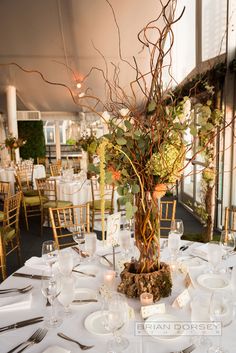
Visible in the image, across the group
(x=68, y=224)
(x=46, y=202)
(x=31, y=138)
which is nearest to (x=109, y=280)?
(x=68, y=224)

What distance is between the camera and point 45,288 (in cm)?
133

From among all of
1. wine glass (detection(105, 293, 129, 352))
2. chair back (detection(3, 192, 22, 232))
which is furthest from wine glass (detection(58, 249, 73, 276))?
chair back (detection(3, 192, 22, 232))

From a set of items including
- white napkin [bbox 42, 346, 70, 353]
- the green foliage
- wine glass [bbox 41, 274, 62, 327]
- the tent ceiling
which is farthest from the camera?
the green foliage

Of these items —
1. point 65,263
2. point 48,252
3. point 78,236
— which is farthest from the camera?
point 78,236

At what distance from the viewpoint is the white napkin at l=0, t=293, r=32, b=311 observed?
4.65ft

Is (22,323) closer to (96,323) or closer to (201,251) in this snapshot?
(96,323)

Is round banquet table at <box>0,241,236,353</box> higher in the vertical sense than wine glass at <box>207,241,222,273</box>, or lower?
lower

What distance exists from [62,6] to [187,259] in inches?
181

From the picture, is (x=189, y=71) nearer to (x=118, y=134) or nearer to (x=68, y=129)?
(x=118, y=134)

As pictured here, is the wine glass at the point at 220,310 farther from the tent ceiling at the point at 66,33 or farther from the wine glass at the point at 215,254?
the tent ceiling at the point at 66,33

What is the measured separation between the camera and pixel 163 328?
47.8 inches

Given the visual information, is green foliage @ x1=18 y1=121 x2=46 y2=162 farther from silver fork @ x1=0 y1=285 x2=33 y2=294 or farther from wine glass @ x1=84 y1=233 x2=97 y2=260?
silver fork @ x1=0 y1=285 x2=33 y2=294

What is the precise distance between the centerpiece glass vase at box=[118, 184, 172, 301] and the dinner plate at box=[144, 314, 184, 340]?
17 cm

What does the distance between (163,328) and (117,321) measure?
0.22m
